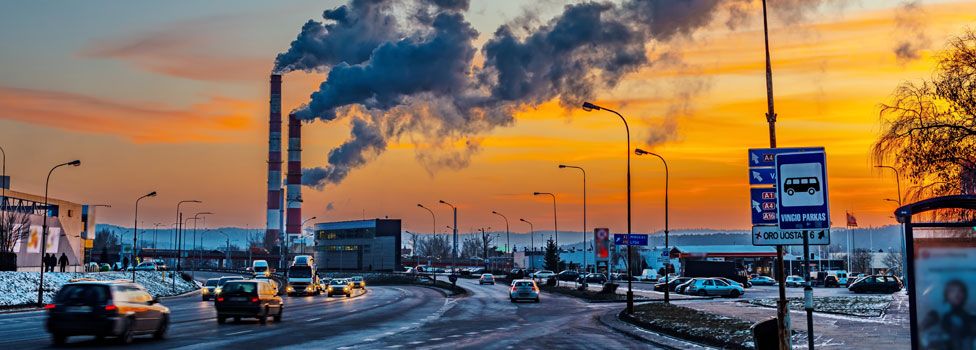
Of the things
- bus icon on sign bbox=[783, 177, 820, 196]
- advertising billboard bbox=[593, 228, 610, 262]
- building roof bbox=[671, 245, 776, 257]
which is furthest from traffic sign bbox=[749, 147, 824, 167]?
building roof bbox=[671, 245, 776, 257]

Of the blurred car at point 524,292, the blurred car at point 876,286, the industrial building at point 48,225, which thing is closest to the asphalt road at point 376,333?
the blurred car at point 524,292

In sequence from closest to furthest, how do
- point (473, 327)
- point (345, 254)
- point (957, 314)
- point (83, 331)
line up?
point (957, 314)
point (83, 331)
point (473, 327)
point (345, 254)

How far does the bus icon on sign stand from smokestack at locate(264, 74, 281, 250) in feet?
411

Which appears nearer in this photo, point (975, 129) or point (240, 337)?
point (240, 337)

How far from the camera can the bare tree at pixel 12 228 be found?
76.4 m

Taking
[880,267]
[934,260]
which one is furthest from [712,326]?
[880,267]

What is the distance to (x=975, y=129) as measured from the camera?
29797 mm

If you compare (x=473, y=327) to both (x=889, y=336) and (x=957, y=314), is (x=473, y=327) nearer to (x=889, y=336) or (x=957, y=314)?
(x=889, y=336)

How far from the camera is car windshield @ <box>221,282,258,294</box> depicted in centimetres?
3325

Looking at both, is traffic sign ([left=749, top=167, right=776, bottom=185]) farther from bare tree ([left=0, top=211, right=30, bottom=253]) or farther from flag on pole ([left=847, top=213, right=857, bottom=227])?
flag on pole ([left=847, top=213, right=857, bottom=227])

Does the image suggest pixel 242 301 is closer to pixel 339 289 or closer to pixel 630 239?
pixel 630 239

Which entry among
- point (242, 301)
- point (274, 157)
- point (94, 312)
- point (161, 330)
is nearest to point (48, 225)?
point (274, 157)

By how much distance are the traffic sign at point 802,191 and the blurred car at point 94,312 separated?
16.4 meters

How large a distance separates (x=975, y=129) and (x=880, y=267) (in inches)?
5866
